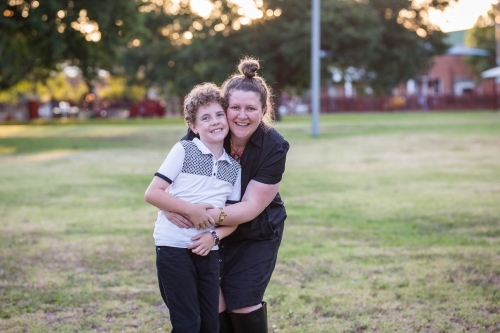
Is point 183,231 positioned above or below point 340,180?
above

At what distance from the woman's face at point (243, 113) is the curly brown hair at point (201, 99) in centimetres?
5

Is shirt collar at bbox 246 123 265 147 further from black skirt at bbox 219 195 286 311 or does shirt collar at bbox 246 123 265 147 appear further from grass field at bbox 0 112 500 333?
grass field at bbox 0 112 500 333

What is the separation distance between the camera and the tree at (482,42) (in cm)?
7219

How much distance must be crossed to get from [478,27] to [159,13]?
1699 inches

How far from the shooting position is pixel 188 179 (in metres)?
3.59

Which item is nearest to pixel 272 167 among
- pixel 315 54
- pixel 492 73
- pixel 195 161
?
pixel 195 161

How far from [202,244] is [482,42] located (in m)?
78.1

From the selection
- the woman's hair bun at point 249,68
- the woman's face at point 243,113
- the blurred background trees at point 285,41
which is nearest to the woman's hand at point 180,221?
the woman's face at point 243,113

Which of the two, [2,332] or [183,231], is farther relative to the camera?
[2,332]

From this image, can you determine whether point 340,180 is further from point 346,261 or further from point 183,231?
point 183,231

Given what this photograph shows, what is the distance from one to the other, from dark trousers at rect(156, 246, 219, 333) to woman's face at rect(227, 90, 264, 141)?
64cm

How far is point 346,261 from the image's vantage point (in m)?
6.71

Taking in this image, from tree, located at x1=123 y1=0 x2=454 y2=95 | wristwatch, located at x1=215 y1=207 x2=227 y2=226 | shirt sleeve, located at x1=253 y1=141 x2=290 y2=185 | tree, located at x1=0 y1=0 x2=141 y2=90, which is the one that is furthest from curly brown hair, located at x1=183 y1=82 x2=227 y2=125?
tree, located at x1=123 y1=0 x2=454 y2=95

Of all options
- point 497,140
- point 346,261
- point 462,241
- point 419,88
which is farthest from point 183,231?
point 419,88
